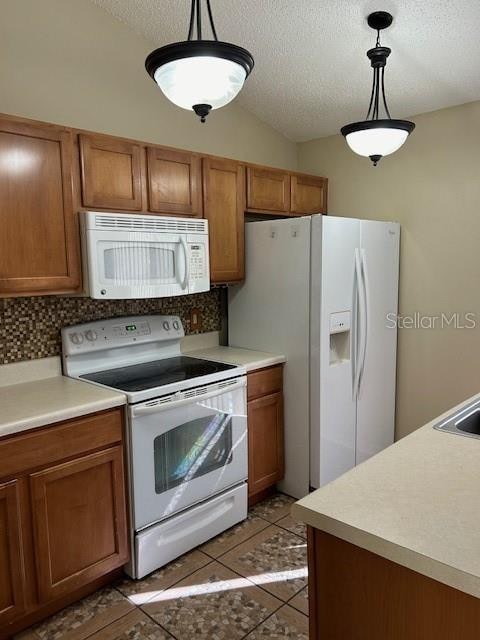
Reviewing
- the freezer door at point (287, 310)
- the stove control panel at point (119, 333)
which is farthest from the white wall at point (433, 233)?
the stove control panel at point (119, 333)

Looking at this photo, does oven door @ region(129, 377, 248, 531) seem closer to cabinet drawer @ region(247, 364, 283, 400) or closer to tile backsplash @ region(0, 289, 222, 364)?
cabinet drawer @ region(247, 364, 283, 400)

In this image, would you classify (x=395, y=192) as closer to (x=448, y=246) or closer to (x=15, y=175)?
(x=448, y=246)

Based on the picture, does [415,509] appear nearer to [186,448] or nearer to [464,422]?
[464,422]

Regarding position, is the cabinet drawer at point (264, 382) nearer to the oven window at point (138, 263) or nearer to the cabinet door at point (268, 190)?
the oven window at point (138, 263)

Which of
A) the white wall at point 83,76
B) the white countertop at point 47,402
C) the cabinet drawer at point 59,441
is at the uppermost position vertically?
the white wall at point 83,76

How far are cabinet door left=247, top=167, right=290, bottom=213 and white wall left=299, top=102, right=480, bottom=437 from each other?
562 mm

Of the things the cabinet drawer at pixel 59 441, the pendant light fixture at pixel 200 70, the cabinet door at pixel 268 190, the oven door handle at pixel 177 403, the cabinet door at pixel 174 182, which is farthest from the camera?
the cabinet door at pixel 268 190

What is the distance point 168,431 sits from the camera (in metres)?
2.28

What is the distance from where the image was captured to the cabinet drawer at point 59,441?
180cm

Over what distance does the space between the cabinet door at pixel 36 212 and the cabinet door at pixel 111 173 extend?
0.09 meters

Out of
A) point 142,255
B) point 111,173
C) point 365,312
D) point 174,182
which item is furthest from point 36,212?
point 365,312

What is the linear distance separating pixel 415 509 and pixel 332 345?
1.93 m

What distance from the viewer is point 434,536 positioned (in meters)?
0.98

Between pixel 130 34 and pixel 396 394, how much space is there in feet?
9.41
